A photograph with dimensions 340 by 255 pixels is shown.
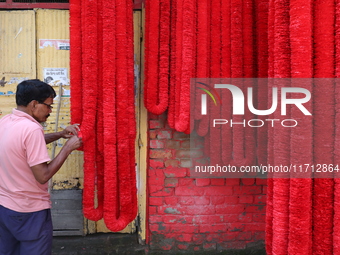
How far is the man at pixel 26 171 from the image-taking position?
1665mm

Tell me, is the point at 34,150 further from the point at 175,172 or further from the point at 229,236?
the point at 229,236

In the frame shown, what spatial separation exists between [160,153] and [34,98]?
123 centimetres

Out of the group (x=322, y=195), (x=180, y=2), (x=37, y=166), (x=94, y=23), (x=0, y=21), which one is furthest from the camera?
(x=0, y=21)

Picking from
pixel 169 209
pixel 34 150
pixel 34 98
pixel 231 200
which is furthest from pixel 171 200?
pixel 34 98

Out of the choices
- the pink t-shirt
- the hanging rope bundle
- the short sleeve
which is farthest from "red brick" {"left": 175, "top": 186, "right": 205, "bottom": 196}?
the short sleeve

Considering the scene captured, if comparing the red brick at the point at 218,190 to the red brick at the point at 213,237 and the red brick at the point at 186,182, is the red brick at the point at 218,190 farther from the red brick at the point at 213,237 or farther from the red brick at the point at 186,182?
the red brick at the point at 213,237

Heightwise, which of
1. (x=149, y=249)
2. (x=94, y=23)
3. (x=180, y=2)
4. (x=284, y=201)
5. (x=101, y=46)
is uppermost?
(x=180, y=2)

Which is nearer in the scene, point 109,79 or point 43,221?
point 43,221

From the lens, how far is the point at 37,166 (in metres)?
1.65

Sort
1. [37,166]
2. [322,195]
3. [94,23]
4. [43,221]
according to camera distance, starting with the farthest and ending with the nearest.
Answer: [94,23] < [43,221] < [37,166] < [322,195]

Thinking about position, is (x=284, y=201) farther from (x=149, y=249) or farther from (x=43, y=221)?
(x=149, y=249)

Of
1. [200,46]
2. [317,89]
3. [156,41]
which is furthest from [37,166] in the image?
[317,89]

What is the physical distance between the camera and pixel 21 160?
169 centimetres

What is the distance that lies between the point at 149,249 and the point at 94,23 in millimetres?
1991
